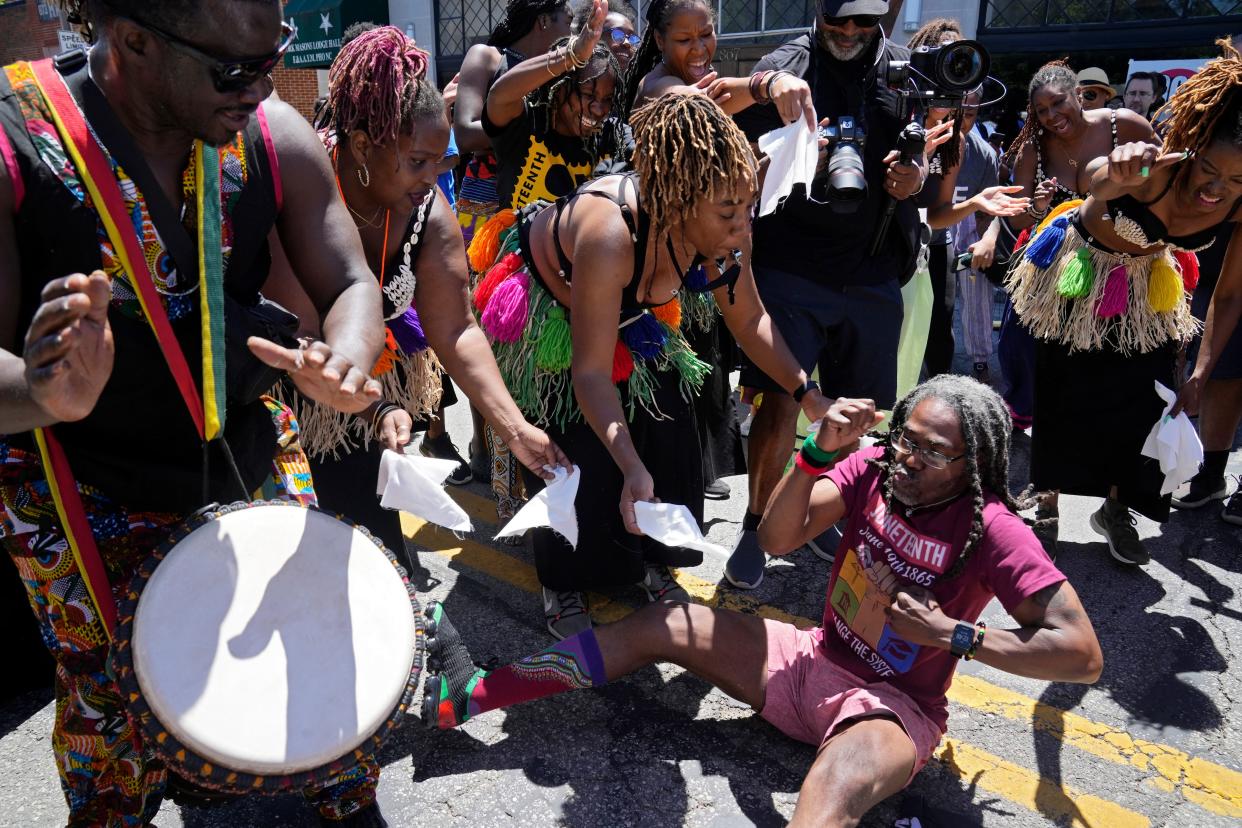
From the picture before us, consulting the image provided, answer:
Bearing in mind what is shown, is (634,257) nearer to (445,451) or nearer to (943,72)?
(943,72)

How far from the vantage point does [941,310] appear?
219 inches

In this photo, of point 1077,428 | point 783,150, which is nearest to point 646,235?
point 783,150

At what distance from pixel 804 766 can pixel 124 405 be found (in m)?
1.91

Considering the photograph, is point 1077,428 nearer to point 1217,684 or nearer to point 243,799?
point 1217,684

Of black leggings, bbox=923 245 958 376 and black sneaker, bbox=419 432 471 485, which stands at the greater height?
black leggings, bbox=923 245 958 376

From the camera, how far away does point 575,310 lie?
2660 millimetres

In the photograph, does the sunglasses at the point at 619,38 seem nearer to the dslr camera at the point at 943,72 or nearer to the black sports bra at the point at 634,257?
the dslr camera at the point at 943,72

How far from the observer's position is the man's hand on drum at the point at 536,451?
2.59 metres

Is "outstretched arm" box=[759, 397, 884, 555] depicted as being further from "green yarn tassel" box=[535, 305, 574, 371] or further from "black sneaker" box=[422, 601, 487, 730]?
"black sneaker" box=[422, 601, 487, 730]

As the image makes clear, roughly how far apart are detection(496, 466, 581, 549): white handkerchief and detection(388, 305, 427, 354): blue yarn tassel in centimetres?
63

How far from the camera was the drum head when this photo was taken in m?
1.60

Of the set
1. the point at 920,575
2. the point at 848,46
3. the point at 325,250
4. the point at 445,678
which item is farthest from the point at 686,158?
the point at 445,678

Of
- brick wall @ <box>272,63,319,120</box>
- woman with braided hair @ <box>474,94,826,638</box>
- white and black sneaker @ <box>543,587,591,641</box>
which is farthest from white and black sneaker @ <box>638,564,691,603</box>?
brick wall @ <box>272,63,319,120</box>

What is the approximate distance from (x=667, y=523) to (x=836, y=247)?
1.63m
